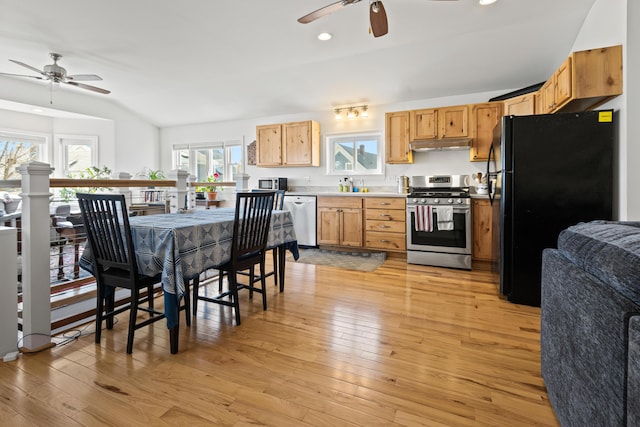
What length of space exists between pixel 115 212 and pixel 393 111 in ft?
13.8

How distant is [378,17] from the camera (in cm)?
243

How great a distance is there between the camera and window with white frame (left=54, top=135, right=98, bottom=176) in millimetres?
6426

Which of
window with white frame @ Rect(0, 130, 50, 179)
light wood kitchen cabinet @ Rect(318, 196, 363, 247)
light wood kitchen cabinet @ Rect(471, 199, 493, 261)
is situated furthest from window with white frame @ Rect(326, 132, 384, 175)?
window with white frame @ Rect(0, 130, 50, 179)

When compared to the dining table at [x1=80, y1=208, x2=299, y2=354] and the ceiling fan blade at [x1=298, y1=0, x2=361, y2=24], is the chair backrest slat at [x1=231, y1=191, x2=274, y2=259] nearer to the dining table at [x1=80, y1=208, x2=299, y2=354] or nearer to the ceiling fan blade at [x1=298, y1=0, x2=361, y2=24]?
the dining table at [x1=80, y1=208, x2=299, y2=354]

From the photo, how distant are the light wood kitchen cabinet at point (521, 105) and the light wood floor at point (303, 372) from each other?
95.0 inches

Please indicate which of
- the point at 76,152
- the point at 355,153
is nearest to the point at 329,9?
the point at 355,153

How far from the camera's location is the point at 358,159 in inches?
213

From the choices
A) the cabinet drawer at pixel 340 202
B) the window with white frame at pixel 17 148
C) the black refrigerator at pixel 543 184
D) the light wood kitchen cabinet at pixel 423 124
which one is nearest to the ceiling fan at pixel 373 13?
the black refrigerator at pixel 543 184

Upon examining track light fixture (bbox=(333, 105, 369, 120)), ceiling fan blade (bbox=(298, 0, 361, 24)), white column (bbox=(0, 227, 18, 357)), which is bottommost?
white column (bbox=(0, 227, 18, 357))

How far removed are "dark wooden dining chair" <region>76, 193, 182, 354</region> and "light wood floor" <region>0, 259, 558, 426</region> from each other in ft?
1.01

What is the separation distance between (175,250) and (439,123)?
12.6 feet

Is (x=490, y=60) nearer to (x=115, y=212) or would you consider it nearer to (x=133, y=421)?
(x=115, y=212)

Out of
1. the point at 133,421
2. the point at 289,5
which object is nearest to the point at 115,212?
the point at 133,421

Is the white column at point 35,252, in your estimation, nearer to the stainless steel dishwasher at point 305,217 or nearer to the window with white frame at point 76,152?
the stainless steel dishwasher at point 305,217
